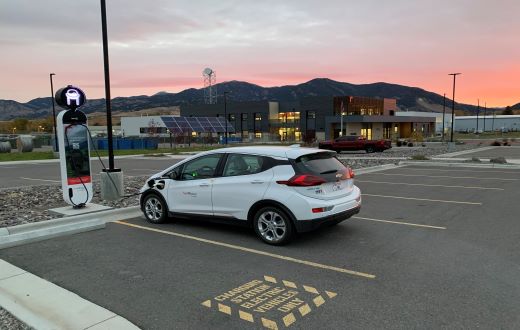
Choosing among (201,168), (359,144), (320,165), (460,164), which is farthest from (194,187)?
(359,144)

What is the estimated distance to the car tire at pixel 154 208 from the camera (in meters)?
7.99

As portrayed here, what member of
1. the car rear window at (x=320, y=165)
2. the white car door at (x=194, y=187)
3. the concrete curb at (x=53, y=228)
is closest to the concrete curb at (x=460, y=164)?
the car rear window at (x=320, y=165)

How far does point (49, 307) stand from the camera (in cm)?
432

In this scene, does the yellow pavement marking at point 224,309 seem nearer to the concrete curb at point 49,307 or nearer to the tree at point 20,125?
the concrete curb at point 49,307

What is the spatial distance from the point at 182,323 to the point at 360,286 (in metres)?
2.18

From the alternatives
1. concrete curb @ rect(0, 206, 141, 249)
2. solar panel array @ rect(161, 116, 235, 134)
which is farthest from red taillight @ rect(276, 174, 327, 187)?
solar panel array @ rect(161, 116, 235, 134)

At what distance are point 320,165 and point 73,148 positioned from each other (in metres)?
5.69

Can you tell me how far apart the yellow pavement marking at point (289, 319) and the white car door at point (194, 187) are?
11.2ft

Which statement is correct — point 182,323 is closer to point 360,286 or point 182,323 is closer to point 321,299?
point 321,299

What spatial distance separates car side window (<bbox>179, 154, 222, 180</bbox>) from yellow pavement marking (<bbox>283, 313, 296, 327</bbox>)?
3.62 metres

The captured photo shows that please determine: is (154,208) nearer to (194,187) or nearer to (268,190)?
(194,187)

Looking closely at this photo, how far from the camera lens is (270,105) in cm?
8544

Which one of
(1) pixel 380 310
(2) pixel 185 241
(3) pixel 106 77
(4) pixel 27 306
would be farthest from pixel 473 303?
(3) pixel 106 77

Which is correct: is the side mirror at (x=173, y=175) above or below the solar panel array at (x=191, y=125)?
below
